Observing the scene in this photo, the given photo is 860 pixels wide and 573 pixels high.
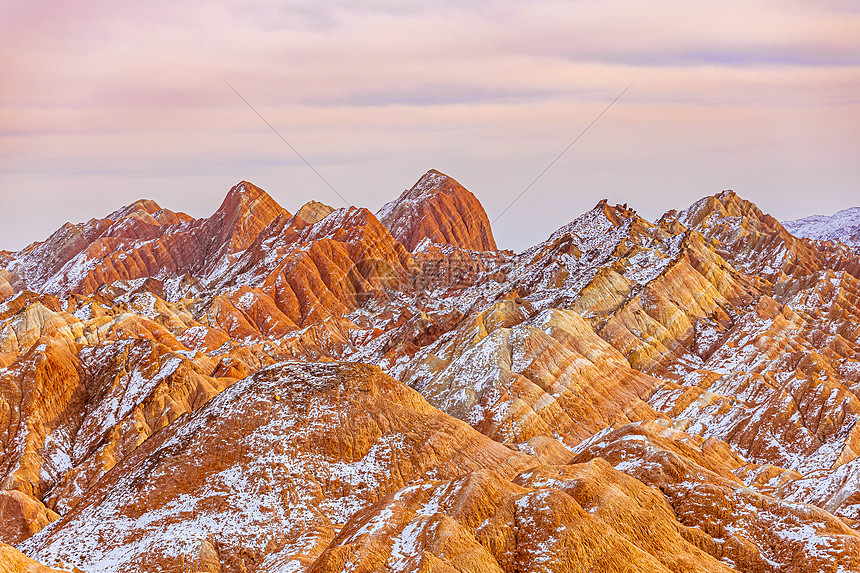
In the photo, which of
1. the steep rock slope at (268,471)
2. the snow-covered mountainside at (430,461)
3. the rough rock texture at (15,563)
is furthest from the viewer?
the steep rock slope at (268,471)

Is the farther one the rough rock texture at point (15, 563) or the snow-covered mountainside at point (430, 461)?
the snow-covered mountainside at point (430, 461)

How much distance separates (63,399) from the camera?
147 meters

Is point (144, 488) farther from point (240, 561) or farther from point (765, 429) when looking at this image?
point (765, 429)

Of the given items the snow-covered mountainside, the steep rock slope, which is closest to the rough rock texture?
the snow-covered mountainside

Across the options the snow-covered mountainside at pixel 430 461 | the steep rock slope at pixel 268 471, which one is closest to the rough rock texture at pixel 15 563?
the snow-covered mountainside at pixel 430 461

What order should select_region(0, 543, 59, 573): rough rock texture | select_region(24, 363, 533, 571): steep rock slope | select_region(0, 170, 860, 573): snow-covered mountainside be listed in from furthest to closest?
select_region(24, 363, 533, 571): steep rock slope < select_region(0, 170, 860, 573): snow-covered mountainside < select_region(0, 543, 59, 573): rough rock texture

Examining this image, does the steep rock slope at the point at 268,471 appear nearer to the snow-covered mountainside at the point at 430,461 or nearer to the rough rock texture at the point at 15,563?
the snow-covered mountainside at the point at 430,461

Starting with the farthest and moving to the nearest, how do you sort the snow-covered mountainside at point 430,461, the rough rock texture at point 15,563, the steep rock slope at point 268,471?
the steep rock slope at point 268,471 → the snow-covered mountainside at point 430,461 → the rough rock texture at point 15,563

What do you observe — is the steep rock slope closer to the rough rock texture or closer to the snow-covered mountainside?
the snow-covered mountainside

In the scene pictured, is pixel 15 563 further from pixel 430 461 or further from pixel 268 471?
pixel 430 461

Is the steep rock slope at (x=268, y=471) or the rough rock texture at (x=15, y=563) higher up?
the steep rock slope at (x=268, y=471)

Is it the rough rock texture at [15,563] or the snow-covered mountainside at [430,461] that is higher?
the snow-covered mountainside at [430,461]

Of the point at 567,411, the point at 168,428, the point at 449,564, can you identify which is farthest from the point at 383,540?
the point at 567,411

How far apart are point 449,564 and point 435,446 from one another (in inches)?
1371
